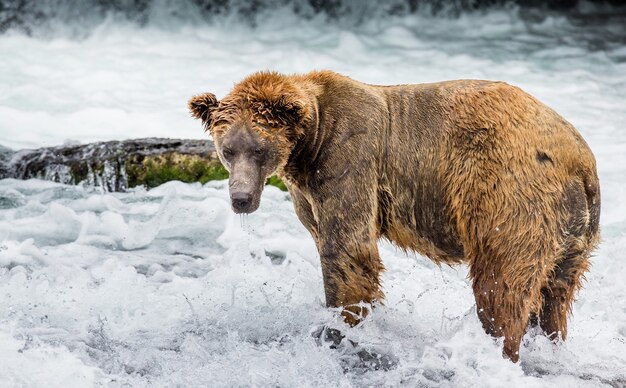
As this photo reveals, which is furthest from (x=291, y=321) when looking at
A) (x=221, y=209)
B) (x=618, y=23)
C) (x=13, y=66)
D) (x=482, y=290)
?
(x=618, y=23)

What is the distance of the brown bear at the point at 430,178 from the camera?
5.01m

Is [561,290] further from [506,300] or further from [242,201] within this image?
[242,201]

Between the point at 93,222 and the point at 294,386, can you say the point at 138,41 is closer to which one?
the point at 93,222

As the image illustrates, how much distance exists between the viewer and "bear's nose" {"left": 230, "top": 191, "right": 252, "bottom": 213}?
199 inches

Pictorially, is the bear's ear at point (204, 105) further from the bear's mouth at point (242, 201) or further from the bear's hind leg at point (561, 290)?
the bear's hind leg at point (561, 290)

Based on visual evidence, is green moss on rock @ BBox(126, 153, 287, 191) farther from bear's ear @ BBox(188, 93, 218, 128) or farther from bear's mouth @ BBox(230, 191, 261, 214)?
bear's mouth @ BBox(230, 191, 261, 214)

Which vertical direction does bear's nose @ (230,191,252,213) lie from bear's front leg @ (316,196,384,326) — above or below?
above

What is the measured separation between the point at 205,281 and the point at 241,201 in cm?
226

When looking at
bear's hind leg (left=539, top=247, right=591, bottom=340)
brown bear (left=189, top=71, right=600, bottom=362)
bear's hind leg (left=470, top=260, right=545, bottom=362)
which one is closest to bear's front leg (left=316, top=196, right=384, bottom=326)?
brown bear (left=189, top=71, right=600, bottom=362)

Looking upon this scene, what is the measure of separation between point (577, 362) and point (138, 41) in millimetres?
13344

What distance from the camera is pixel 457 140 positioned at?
5.25 meters

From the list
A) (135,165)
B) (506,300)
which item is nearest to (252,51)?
(135,165)

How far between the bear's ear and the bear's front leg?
2.77 feet

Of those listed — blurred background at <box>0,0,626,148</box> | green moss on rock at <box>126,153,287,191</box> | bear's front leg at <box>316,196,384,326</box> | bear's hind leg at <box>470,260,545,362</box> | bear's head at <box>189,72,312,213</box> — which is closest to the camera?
bear's hind leg at <box>470,260,545,362</box>
